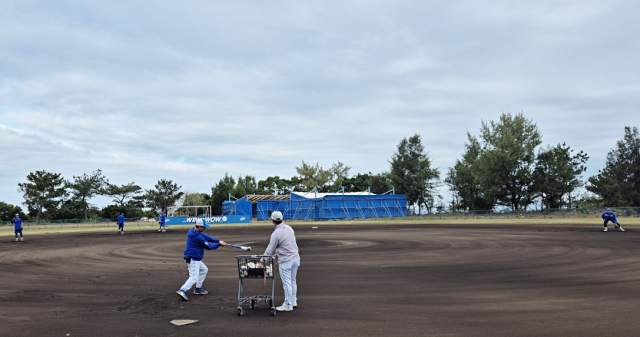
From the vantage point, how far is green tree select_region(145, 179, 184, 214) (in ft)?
315

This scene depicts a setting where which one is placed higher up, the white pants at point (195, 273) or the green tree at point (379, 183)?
the green tree at point (379, 183)

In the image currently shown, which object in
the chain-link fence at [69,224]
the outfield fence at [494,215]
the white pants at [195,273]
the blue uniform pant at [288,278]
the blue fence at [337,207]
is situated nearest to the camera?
the blue uniform pant at [288,278]

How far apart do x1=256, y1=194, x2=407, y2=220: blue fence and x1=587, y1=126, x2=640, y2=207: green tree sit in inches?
1279

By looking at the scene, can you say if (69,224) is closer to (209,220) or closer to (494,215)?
(209,220)

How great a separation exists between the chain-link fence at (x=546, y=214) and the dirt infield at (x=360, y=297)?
40614 mm

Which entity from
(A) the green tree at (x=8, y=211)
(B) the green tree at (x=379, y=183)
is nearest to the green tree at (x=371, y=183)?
(B) the green tree at (x=379, y=183)

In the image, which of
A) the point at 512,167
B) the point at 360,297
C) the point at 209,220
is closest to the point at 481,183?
the point at 512,167

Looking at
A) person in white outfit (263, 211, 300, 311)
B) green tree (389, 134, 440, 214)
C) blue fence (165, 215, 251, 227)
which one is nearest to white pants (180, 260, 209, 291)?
person in white outfit (263, 211, 300, 311)

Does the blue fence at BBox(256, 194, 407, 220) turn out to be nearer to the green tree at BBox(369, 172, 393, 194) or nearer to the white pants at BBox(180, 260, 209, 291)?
the green tree at BBox(369, 172, 393, 194)

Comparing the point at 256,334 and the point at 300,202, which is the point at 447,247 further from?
the point at 300,202

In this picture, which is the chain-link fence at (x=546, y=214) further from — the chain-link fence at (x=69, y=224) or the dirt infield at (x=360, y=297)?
the dirt infield at (x=360, y=297)

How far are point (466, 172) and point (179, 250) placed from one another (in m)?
77.8

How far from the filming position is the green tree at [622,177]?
75750mm

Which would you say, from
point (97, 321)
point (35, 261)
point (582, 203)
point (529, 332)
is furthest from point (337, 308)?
point (582, 203)
